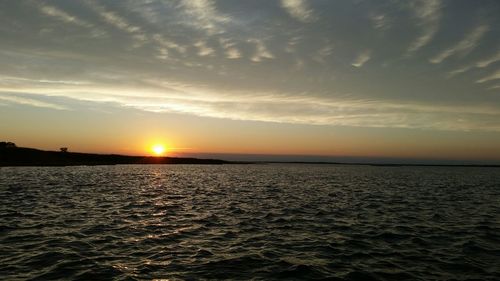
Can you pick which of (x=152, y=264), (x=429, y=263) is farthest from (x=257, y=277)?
(x=429, y=263)

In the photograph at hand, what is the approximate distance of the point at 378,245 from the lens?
22.2 metres

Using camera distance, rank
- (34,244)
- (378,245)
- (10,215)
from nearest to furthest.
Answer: (34,244) < (378,245) < (10,215)

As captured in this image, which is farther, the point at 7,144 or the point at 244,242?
the point at 7,144

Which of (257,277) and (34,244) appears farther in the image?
(34,244)

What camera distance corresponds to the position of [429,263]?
18.7 meters

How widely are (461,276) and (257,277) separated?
9.11m

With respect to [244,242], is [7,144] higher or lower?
higher

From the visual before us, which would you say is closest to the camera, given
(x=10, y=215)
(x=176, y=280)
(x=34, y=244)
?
(x=176, y=280)

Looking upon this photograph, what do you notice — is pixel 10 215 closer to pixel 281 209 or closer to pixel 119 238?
pixel 119 238

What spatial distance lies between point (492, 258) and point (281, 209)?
19.0 m

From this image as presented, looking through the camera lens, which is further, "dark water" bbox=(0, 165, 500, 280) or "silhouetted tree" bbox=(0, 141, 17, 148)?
"silhouetted tree" bbox=(0, 141, 17, 148)

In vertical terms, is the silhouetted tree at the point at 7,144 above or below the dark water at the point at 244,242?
above

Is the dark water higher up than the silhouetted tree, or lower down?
lower down

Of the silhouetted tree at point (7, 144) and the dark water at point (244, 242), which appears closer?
the dark water at point (244, 242)
